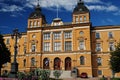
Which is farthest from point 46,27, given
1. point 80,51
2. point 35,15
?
point 80,51

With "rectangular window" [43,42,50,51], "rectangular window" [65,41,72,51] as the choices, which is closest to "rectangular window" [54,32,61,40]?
"rectangular window" [43,42,50,51]

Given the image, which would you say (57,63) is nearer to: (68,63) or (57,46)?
(68,63)

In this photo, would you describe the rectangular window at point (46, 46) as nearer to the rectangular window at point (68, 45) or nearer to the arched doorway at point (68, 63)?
the rectangular window at point (68, 45)

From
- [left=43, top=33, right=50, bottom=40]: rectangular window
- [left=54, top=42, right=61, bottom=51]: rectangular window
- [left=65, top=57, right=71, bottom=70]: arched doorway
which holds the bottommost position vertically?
[left=65, top=57, right=71, bottom=70]: arched doorway

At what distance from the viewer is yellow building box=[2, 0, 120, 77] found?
57.7 m

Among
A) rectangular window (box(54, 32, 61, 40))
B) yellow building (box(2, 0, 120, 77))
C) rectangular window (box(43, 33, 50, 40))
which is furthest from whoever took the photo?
rectangular window (box(43, 33, 50, 40))

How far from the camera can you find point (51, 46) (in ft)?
202

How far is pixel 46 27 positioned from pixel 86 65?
55.9 ft

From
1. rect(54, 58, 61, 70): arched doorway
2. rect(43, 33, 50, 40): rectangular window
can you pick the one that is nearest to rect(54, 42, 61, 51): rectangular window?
rect(54, 58, 61, 70): arched doorway

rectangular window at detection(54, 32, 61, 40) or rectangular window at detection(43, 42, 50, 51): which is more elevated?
rectangular window at detection(54, 32, 61, 40)

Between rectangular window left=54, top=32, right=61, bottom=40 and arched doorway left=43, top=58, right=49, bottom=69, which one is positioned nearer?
arched doorway left=43, top=58, right=49, bottom=69

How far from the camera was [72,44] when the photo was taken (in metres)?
59.6

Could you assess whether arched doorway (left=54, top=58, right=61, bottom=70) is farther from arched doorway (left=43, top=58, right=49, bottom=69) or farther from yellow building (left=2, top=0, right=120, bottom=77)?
arched doorway (left=43, top=58, right=49, bottom=69)

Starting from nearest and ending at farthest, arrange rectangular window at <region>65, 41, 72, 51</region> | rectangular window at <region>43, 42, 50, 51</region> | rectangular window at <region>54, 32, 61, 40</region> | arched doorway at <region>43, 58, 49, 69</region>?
rectangular window at <region>65, 41, 72, 51</region>
arched doorway at <region>43, 58, 49, 69</region>
rectangular window at <region>54, 32, 61, 40</region>
rectangular window at <region>43, 42, 50, 51</region>
